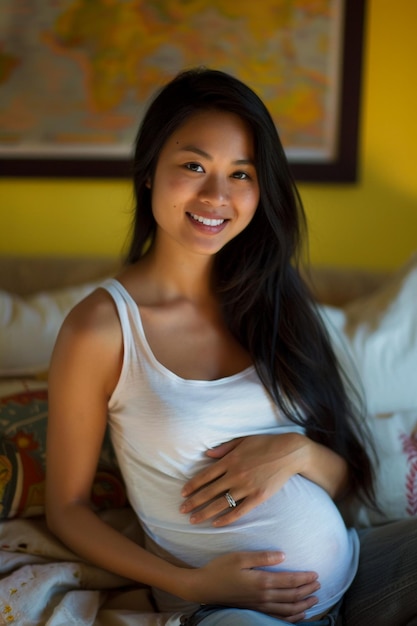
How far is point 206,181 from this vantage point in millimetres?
1299

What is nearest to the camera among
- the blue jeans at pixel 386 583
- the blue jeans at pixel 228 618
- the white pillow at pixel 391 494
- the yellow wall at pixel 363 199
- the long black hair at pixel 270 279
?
the blue jeans at pixel 228 618

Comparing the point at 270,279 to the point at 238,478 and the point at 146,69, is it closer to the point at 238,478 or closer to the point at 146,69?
the point at 238,478

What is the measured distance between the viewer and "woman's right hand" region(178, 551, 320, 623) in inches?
47.2

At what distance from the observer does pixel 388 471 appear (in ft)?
5.10

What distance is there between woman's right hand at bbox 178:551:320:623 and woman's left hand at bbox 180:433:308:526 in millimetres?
72

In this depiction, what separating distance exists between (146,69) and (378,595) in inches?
61.1

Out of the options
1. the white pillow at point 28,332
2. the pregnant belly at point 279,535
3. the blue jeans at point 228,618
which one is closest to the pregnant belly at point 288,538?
the pregnant belly at point 279,535

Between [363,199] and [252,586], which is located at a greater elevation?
[363,199]

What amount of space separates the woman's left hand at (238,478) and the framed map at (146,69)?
1.07 metres

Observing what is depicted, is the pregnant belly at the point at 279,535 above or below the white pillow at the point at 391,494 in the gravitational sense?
above

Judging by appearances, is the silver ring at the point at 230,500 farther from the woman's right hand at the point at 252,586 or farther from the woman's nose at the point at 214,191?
the woman's nose at the point at 214,191

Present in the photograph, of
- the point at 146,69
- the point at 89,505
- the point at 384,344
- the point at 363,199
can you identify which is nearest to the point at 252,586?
the point at 89,505

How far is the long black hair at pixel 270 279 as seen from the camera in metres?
1.33

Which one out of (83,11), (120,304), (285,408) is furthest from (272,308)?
(83,11)
